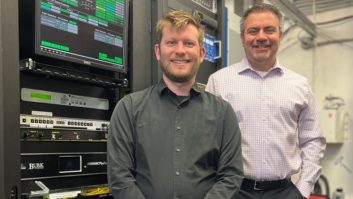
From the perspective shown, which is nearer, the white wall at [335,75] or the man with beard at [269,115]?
the man with beard at [269,115]

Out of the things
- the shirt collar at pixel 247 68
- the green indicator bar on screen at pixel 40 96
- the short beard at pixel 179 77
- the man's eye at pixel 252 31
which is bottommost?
the green indicator bar on screen at pixel 40 96

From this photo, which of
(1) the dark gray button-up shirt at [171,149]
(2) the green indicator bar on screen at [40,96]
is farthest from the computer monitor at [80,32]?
(1) the dark gray button-up shirt at [171,149]

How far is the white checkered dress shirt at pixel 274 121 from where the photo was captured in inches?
71.1

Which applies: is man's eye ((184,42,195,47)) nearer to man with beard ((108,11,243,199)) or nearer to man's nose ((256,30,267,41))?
man with beard ((108,11,243,199))

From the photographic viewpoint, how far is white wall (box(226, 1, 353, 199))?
4840 millimetres

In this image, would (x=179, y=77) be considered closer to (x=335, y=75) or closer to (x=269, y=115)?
(x=269, y=115)

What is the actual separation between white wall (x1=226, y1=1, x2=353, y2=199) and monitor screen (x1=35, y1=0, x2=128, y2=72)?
12.6 ft

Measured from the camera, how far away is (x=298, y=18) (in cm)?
433

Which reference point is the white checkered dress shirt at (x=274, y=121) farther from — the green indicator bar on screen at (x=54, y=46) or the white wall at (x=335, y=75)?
the white wall at (x=335, y=75)

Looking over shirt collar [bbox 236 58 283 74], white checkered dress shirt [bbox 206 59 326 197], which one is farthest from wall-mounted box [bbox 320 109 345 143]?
shirt collar [bbox 236 58 283 74]

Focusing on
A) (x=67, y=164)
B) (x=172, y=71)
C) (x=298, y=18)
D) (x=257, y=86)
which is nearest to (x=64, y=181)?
(x=67, y=164)

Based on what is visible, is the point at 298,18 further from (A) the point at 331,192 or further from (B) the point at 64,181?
(B) the point at 64,181

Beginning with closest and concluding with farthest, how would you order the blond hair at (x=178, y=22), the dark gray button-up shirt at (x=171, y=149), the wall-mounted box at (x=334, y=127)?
the dark gray button-up shirt at (x=171, y=149), the blond hair at (x=178, y=22), the wall-mounted box at (x=334, y=127)

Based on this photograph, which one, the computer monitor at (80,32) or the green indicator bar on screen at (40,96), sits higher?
the computer monitor at (80,32)
